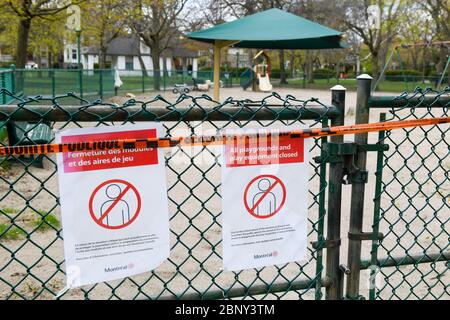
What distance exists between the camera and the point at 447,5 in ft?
94.5

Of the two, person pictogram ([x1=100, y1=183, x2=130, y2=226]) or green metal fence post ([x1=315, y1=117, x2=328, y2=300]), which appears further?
green metal fence post ([x1=315, y1=117, x2=328, y2=300])

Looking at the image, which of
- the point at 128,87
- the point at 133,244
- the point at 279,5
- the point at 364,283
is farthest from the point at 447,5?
the point at 133,244

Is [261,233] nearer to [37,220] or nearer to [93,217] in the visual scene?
[93,217]

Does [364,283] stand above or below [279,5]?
below

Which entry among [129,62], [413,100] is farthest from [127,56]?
[413,100]

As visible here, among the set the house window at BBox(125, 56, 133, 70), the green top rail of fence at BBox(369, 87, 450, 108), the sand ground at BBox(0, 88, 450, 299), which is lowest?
the sand ground at BBox(0, 88, 450, 299)

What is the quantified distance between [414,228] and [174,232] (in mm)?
2678

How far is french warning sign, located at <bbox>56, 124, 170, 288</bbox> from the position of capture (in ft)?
5.20

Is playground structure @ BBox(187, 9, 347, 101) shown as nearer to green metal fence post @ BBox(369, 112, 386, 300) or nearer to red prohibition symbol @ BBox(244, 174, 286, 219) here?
green metal fence post @ BBox(369, 112, 386, 300)

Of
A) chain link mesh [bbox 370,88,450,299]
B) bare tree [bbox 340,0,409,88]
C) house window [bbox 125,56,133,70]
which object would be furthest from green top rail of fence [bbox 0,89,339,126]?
house window [bbox 125,56,133,70]

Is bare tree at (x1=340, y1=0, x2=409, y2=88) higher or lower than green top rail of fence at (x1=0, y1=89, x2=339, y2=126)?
higher

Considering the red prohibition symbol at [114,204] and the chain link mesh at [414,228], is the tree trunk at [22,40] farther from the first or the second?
the red prohibition symbol at [114,204]

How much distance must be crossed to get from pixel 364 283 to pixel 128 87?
23.1 meters

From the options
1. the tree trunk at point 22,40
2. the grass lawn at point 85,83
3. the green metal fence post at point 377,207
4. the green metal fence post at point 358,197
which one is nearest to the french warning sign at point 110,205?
the green metal fence post at point 358,197
